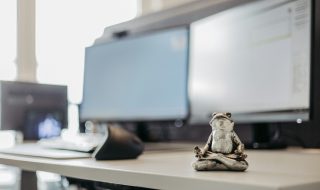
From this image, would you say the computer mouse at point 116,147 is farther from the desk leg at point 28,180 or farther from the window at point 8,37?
the window at point 8,37

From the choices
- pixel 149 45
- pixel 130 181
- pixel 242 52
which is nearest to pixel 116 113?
pixel 149 45

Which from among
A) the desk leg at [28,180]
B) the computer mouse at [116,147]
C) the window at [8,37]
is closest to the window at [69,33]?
the window at [8,37]

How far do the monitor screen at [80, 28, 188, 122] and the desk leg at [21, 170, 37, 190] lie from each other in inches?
14.7

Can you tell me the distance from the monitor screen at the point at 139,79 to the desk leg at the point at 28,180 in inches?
14.7

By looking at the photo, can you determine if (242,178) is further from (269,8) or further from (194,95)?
(194,95)

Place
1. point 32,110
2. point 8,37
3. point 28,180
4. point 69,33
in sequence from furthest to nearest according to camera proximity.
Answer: point 69,33, point 8,37, point 32,110, point 28,180

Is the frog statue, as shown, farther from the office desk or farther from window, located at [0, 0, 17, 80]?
window, located at [0, 0, 17, 80]

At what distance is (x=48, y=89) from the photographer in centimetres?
174

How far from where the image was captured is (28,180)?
1.33 metres

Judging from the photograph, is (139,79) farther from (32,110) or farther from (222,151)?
(222,151)

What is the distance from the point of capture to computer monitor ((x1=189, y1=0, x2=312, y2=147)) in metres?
1.05

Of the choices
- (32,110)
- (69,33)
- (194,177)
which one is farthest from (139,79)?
(194,177)

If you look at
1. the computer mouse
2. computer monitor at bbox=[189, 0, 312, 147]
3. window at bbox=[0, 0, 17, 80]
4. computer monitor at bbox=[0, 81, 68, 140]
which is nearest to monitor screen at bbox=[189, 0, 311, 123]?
computer monitor at bbox=[189, 0, 312, 147]

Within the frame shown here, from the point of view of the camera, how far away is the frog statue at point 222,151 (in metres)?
0.57
